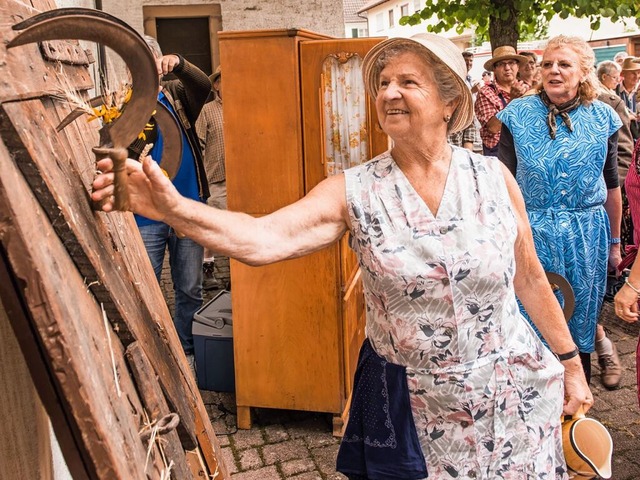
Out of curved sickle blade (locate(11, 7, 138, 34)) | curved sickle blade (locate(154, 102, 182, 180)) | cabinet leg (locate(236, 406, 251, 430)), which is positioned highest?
curved sickle blade (locate(11, 7, 138, 34))

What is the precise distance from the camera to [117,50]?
1306 millimetres

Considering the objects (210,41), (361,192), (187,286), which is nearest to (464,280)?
(361,192)

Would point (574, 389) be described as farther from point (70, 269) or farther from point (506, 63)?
point (506, 63)

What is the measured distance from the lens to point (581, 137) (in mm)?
4195

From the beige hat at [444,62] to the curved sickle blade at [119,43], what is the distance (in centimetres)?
109

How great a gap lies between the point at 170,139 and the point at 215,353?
294cm

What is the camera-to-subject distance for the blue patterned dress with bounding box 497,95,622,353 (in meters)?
4.20

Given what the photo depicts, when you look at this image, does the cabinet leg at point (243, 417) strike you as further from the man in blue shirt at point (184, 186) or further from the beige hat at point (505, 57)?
the beige hat at point (505, 57)

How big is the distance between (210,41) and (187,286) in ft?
19.1

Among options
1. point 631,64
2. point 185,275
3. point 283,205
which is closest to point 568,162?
point 283,205

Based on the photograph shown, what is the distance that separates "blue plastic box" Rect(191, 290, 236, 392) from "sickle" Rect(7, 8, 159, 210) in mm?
3295

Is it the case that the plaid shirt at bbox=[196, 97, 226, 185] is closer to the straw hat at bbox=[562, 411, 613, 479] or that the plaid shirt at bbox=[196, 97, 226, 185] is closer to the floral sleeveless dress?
the floral sleeveless dress

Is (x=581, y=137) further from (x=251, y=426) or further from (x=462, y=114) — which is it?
(x=251, y=426)

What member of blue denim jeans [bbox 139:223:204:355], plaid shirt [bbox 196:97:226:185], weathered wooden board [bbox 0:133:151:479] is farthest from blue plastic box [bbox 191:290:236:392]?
weathered wooden board [bbox 0:133:151:479]
